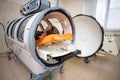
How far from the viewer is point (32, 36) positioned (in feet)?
2.21

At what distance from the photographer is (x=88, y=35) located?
1856 mm

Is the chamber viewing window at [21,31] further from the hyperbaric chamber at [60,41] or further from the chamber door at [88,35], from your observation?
the chamber door at [88,35]

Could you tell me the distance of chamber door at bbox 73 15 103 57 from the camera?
169 centimetres

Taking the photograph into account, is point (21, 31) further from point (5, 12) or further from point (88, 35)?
point (5, 12)

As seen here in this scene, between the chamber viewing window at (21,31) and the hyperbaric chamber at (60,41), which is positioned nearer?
the hyperbaric chamber at (60,41)

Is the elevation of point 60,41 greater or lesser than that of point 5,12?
lesser

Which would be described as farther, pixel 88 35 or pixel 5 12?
pixel 5 12

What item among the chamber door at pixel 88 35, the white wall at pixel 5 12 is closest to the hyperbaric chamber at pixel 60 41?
the chamber door at pixel 88 35

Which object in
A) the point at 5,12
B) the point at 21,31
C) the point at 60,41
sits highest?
the point at 5,12

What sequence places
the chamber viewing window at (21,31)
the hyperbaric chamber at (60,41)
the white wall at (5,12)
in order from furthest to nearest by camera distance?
the white wall at (5,12) → the chamber viewing window at (21,31) → the hyperbaric chamber at (60,41)

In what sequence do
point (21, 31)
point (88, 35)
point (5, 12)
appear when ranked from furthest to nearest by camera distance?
point (5, 12)
point (88, 35)
point (21, 31)

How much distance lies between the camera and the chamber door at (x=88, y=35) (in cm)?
169

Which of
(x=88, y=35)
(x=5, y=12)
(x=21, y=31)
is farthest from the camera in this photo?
(x=5, y=12)

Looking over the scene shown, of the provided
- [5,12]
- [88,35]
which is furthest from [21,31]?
[5,12]
